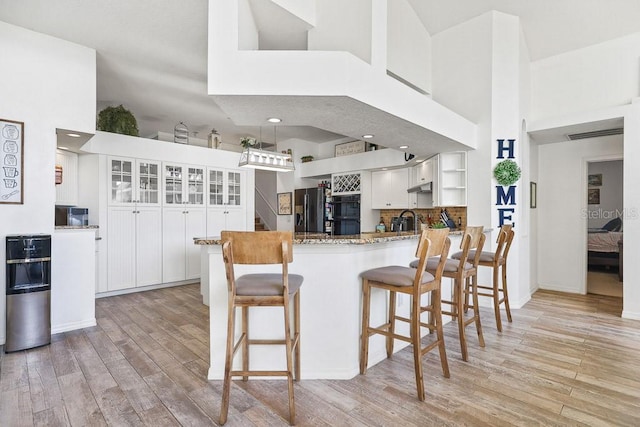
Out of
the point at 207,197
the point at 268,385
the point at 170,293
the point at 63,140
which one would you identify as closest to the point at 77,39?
the point at 63,140

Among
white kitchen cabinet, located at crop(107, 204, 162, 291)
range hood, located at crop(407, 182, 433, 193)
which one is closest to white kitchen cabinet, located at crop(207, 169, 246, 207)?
white kitchen cabinet, located at crop(107, 204, 162, 291)

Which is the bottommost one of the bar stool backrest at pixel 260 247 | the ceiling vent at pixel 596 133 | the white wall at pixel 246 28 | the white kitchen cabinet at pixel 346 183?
the bar stool backrest at pixel 260 247

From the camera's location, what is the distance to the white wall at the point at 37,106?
3.02m

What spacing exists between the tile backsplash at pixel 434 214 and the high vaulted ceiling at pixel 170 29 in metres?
2.47

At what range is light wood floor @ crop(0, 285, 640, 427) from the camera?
6.20 feet

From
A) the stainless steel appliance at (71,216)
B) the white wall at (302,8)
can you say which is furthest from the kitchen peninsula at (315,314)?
the stainless steel appliance at (71,216)

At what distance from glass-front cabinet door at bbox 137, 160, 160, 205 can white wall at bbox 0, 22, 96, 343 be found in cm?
160

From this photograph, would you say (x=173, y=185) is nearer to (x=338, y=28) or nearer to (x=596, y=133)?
(x=338, y=28)

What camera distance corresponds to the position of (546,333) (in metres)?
3.25

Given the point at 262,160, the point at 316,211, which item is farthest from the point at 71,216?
the point at 316,211

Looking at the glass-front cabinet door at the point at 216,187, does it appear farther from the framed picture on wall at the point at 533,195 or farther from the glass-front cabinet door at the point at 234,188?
the framed picture on wall at the point at 533,195

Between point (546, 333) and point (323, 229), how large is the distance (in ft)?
15.2

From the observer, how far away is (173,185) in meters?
5.34

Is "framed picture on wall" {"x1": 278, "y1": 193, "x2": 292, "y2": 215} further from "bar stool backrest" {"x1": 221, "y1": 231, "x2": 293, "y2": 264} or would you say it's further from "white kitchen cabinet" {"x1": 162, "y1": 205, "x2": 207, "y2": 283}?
"bar stool backrest" {"x1": 221, "y1": 231, "x2": 293, "y2": 264}
